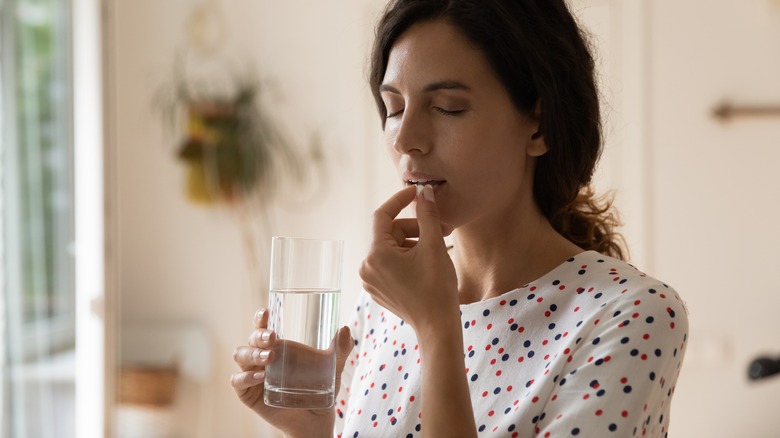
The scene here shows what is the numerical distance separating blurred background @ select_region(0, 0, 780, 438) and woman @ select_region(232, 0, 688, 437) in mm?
1646

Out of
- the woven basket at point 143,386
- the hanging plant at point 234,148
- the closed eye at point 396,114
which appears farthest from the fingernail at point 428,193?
the woven basket at point 143,386

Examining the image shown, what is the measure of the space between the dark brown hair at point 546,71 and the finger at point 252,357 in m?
0.43

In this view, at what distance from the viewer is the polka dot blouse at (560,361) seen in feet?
3.28

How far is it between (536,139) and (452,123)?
149 mm

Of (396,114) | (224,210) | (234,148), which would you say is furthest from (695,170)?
(396,114)

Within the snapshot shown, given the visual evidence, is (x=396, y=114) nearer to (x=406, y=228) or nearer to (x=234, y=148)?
(x=406, y=228)

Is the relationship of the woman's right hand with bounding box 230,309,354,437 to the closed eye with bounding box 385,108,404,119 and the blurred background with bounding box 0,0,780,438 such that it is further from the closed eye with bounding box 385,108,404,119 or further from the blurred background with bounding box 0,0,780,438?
the blurred background with bounding box 0,0,780,438

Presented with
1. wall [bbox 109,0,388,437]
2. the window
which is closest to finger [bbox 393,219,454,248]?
the window

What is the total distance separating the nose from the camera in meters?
1.15

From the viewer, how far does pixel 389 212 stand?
3.82 feet

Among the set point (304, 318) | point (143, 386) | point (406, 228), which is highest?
point (406, 228)

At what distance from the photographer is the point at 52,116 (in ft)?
9.84

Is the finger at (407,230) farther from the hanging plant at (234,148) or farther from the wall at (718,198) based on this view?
the hanging plant at (234,148)

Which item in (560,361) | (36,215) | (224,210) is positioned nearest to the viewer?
(560,361)
